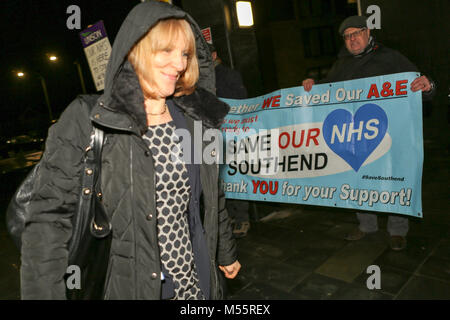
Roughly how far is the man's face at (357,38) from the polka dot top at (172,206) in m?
3.16

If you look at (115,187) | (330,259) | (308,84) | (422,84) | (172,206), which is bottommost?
(330,259)

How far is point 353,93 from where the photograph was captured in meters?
3.81

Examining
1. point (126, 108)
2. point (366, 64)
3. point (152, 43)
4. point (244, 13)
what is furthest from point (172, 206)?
point (244, 13)

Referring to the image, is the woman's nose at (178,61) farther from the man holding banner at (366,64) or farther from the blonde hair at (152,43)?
the man holding banner at (366,64)

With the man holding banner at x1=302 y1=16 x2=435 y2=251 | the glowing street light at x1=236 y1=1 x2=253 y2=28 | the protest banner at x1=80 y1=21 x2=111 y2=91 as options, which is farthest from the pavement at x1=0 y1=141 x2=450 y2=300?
the protest banner at x1=80 y1=21 x2=111 y2=91

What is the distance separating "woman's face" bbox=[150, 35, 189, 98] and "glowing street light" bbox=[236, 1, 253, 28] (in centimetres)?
395

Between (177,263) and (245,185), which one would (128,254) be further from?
(245,185)

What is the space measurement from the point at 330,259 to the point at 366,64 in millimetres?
2366

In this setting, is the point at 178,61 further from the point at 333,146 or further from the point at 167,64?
the point at 333,146

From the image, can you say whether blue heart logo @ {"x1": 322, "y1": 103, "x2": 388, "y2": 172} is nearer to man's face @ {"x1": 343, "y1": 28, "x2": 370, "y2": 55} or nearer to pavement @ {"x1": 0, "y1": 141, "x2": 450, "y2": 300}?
man's face @ {"x1": 343, "y1": 28, "x2": 370, "y2": 55}

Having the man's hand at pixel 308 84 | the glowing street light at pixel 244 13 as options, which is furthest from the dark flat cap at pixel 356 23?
the glowing street light at pixel 244 13

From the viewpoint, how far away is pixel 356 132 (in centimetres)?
382

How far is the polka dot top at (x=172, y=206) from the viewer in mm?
1659

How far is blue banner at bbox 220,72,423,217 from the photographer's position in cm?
351
